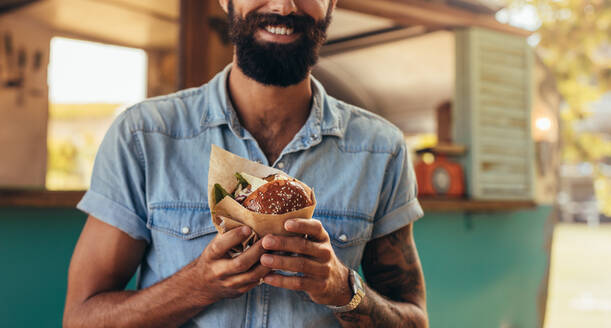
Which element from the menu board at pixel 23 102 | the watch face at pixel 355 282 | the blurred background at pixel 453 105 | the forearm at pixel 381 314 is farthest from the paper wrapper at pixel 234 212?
the menu board at pixel 23 102

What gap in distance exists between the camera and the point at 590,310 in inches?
386

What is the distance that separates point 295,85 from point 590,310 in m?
9.96

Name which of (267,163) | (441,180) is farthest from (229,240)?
(441,180)

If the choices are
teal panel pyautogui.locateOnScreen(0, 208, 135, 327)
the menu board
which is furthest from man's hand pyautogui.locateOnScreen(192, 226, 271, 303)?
the menu board

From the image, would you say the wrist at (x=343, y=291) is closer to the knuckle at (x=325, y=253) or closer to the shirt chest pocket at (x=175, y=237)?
the knuckle at (x=325, y=253)

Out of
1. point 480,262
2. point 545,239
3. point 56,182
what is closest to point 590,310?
point 545,239

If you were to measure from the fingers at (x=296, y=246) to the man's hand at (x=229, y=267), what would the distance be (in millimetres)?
40

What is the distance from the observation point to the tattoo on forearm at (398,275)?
1795 mm

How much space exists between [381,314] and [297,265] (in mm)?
504

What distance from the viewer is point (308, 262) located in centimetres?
131

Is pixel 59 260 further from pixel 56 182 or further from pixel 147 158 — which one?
pixel 56 182

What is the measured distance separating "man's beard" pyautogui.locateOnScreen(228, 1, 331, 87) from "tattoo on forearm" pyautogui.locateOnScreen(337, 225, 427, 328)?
0.62 meters

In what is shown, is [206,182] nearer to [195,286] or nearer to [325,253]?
[195,286]

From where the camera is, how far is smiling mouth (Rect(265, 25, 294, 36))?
1656 mm
